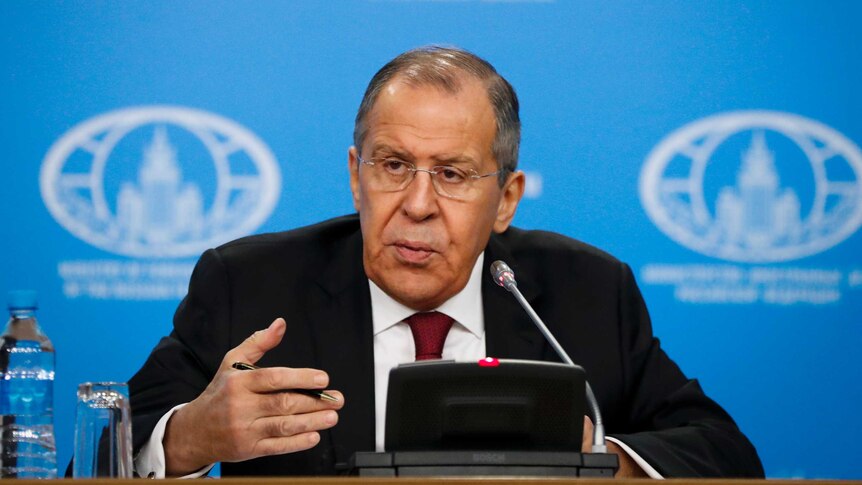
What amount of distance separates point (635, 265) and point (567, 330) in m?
0.87

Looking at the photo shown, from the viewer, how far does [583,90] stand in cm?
373

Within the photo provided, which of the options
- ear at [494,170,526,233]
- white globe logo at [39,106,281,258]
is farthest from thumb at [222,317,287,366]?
white globe logo at [39,106,281,258]

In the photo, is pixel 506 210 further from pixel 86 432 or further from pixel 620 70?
pixel 86 432

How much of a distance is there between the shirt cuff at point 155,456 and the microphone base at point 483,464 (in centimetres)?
56

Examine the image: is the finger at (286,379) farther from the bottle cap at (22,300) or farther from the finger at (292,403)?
the bottle cap at (22,300)

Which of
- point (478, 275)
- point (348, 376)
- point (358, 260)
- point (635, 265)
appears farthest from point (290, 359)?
point (635, 265)

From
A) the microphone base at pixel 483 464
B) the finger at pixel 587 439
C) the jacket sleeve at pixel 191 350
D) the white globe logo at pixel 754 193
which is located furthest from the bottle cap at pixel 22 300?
the white globe logo at pixel 754 193

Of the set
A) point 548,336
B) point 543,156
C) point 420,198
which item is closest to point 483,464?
point 548,336

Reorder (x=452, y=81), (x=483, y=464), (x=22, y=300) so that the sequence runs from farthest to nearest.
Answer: (x=452, y=81), (x=22, y=300), (x=483, y=464)

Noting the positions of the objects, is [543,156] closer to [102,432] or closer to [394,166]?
[394,166]

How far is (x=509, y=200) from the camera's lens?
9.98 ft

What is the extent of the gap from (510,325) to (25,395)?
3.93 ft

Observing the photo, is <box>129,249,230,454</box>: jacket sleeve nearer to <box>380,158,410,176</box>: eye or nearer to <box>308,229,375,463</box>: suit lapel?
<box>308,229,375,463</box>: suit lapel

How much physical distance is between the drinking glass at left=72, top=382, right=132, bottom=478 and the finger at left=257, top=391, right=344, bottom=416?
28 centimetres
